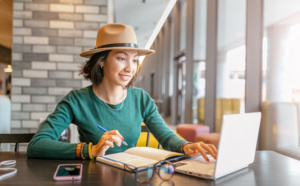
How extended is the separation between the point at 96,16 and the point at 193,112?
3679 mm

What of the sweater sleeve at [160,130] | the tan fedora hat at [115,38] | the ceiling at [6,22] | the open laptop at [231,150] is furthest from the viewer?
the ceiling at [6,22]

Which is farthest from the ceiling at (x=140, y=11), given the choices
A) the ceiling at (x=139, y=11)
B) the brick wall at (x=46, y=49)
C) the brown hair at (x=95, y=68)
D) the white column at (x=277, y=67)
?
the brown hair at (x=95, y=68)

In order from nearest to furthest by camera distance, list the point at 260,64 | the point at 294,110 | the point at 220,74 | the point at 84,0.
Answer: the point at 294,110
the point at 84,0
the point at 260,64
the point at 220,74

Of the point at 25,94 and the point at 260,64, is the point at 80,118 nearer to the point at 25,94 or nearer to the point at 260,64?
the point at 25,94

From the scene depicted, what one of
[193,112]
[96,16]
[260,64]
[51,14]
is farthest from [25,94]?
[193,112]

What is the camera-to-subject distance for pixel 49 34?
3119 millimetres

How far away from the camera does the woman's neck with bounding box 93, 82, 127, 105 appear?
1.61m

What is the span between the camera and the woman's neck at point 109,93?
5.27ft

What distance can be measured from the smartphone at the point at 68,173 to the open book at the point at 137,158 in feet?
0.51

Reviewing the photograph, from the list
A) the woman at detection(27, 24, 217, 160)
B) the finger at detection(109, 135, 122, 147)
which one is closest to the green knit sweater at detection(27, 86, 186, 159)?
the woman at detection(27, 24, 217, 160)

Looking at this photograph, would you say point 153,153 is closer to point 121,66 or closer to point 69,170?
point 69,170

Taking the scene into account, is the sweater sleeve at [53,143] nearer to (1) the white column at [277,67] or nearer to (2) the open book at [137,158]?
(2) the open book at [137,158]

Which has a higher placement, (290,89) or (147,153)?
(290,89)

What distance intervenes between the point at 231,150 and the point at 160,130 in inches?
26.5
